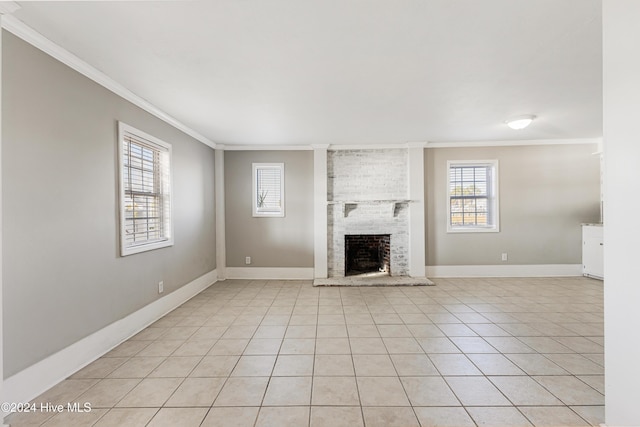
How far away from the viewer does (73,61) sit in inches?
88.8

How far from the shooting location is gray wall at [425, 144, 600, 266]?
5.25m

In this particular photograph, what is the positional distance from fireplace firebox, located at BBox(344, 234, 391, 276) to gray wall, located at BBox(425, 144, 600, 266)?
2.80 feet

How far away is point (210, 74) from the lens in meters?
2.54

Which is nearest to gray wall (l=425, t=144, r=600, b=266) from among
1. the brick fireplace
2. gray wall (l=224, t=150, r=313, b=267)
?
the brick fireplace

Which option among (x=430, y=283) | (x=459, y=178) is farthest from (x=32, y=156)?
(x=459, y=178)

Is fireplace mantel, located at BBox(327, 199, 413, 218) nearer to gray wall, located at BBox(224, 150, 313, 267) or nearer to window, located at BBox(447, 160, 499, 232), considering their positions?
gray wall, located at BBox(224, 150, 313, 267)

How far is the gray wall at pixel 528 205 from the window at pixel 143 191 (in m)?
4.44

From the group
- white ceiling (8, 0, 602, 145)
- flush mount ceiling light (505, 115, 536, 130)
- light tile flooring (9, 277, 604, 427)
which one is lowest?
light tile flooring (9, 277, 604, 427)

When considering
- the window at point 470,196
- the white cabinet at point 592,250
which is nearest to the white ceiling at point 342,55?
the window at point 470,196

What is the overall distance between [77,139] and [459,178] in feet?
18.5

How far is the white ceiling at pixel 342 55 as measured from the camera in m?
1.77

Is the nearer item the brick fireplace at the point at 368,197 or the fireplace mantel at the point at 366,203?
the fireplace mantel at the point at 366,203

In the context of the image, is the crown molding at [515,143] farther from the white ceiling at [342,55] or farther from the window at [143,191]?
the window at [143,191]

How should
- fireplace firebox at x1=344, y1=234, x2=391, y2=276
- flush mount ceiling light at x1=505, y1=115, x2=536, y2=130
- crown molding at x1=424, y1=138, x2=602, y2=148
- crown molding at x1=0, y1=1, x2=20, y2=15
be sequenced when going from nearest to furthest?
1. crown molding at x1=0, y1=1, x2=20, y2=15
2. flush mount ceiling light at x1=505, y1=115, x2=536, y2=130
3. crown molding at x1=424, y1=138, x2=602, y2=148
4. fireplace firebox at x1=344, y1=234, x2=391, y2=276
